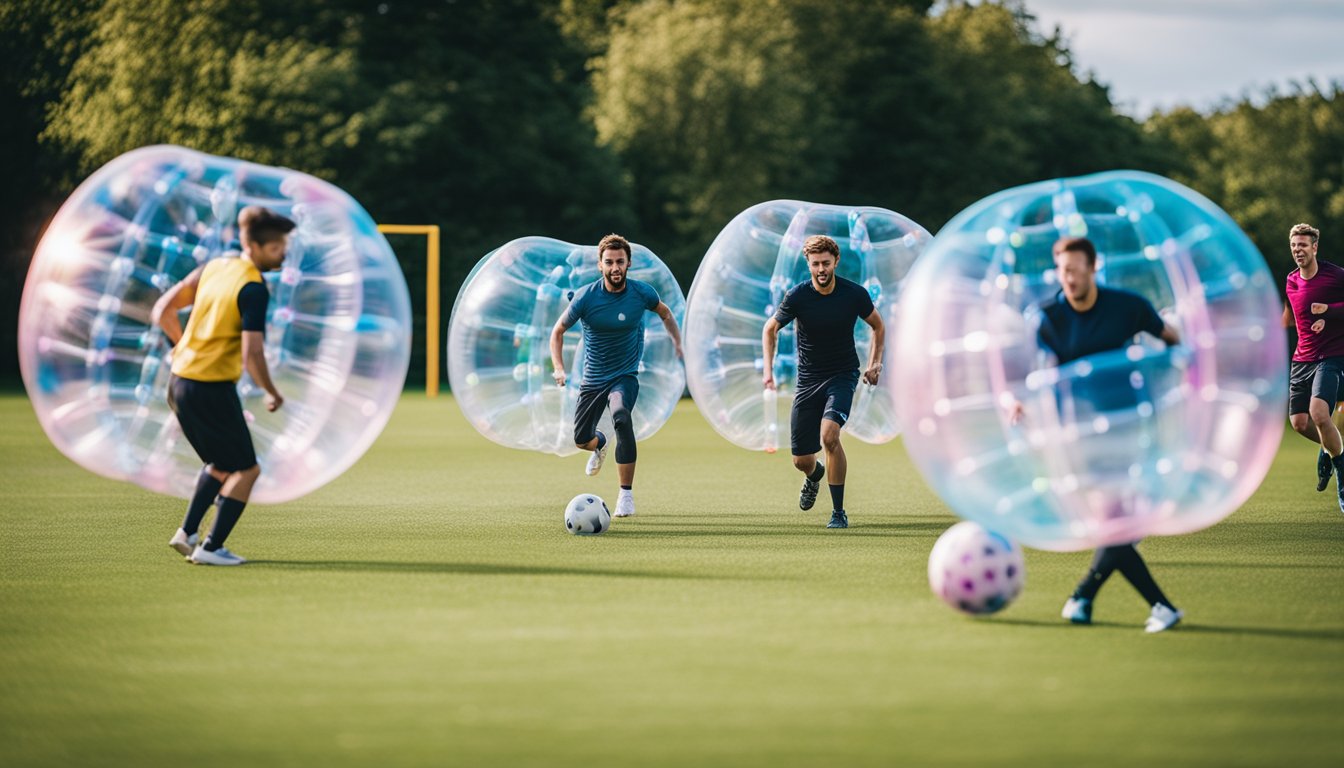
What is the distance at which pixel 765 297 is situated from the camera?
12.4 meters

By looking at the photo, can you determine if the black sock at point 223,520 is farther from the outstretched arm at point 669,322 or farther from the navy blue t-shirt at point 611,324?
the outstretched arm at point 669,322

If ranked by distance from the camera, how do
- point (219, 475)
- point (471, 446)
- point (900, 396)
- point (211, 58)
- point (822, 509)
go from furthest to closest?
1. point (211, 58)
2. point (471, 446)
3. point (822, 509)
4. point (219, 475)
5. point (900, 396)

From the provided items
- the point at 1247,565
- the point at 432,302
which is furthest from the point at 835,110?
the point at 1247,565

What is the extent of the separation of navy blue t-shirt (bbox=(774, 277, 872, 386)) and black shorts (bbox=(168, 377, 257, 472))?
4051mm

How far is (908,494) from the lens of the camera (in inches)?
531

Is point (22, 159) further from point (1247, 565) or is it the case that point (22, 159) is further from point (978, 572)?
point (978, 572)

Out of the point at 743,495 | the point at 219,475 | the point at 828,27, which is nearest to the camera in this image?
the point at 219,475

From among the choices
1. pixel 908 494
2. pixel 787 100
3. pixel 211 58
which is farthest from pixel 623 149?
pixel 908 494

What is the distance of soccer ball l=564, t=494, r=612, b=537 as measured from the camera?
1051 centimetres

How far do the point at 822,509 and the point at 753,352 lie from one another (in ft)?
4.44

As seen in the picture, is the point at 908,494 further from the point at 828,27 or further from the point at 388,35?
the point at 828,27

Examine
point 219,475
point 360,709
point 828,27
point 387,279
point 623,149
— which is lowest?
point 360,709

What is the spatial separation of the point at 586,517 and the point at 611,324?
1.74m

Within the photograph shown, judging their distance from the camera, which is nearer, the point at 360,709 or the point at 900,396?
the point at 360,709
